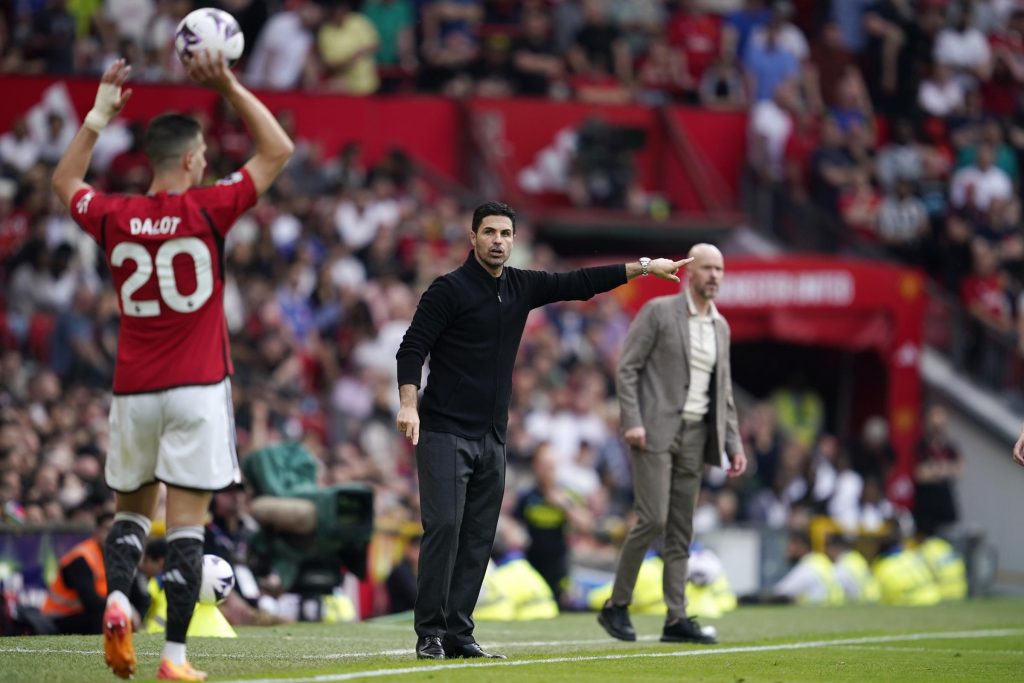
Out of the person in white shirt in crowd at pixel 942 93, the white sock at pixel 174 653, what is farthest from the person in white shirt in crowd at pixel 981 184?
the white sock at pixel 174 653

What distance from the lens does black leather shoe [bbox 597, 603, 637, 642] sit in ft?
38.4

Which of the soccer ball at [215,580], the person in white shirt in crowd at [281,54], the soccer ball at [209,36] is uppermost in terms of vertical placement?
the person in white shirt in crowd at [281,54]

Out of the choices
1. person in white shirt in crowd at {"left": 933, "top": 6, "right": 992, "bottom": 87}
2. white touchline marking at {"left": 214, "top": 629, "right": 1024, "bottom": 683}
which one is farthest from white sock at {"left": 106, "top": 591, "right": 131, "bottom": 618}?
person in white shirt in crowd at {"left": 933, "top": 6, "right": 992, "bottom": 87}

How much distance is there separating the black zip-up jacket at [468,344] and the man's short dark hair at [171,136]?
5.29 ft

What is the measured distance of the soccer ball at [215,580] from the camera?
1138cm

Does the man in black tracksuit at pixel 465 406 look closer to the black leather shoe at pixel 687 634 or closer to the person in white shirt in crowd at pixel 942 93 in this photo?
the black leather shoe at pixel 687 634

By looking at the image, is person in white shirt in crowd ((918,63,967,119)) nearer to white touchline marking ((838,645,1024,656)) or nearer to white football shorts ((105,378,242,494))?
white touchline marking ((838,645,1024,656))

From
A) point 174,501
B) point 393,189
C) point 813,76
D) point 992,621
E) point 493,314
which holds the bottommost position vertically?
point 992,621

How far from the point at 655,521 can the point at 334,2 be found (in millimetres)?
15166

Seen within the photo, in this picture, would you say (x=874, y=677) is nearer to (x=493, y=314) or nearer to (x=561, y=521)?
(x=493, y=314)

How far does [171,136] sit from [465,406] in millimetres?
2111

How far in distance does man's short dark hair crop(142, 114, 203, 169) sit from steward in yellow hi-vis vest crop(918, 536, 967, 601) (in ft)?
47.3

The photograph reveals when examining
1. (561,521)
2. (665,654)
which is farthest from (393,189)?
(665,654)

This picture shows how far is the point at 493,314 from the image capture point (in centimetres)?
952
